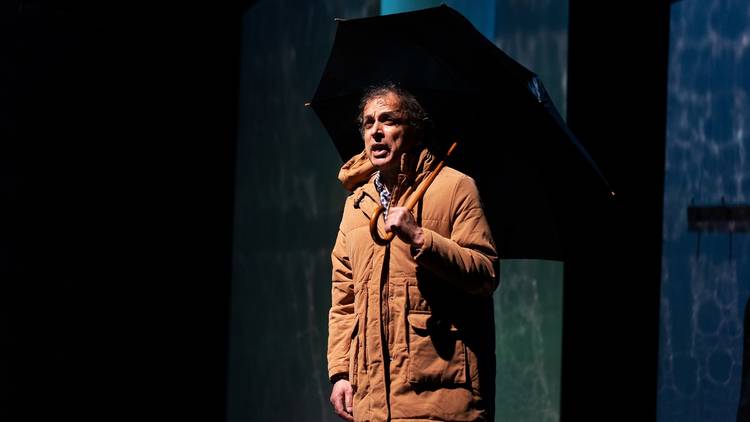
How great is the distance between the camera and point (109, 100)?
207 inches

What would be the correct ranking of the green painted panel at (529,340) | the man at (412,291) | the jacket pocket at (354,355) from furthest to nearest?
the green painted panel at (529,340), the jacket pocket at (354,355), the man at (412,291)

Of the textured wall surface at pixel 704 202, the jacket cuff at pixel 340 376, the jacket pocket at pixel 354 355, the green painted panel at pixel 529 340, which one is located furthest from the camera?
the green painted panel at pixel 529 340

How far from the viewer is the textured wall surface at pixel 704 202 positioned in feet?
11.6

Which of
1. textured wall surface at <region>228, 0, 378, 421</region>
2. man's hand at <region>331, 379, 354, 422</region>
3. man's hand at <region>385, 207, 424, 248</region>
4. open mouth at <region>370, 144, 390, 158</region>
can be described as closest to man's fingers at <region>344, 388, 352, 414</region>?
man's hand at <region>331, 379, 354, 422</region>

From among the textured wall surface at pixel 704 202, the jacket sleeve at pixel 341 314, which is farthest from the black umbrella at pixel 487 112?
the textured wall surface at pixel 704 202

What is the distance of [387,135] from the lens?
2861 mm

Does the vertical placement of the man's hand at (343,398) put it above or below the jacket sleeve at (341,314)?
below

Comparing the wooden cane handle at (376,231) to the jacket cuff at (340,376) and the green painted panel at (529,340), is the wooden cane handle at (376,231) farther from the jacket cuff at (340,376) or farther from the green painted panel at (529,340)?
the green painted panel at (529,340)

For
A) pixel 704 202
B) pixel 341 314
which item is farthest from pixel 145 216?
pixel 704 202

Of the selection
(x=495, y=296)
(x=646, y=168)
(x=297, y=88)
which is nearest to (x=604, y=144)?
(x=646, y=168)

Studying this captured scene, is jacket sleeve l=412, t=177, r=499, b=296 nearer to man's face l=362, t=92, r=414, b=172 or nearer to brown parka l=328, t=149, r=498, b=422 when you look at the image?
brown parka l=328, t=149, r=498, b=422

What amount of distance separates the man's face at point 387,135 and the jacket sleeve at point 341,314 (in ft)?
1.01

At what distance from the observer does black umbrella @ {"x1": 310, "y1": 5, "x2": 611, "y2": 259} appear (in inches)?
113

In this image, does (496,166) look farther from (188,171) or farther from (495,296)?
(188,171)
